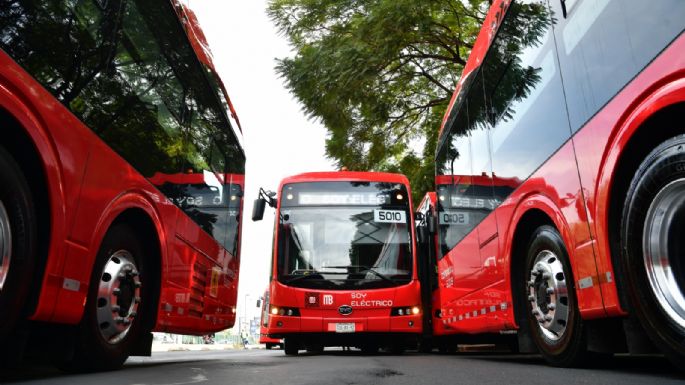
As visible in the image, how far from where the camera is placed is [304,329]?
29.5 feet

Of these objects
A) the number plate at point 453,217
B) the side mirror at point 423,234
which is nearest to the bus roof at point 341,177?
the side mirror at point 423,234

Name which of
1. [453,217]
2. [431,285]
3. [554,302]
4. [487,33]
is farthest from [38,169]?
[431,285]

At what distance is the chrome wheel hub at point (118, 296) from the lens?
4566 millimetres

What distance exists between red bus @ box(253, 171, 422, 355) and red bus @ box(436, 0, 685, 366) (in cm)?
236

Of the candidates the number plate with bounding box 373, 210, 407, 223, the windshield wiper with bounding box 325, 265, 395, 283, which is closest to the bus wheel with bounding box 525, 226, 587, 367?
the windshield wiper with bounding box 325, 265, 395, 283

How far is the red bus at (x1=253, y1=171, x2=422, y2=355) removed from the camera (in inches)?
356

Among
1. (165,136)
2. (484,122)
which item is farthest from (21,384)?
(484,122)

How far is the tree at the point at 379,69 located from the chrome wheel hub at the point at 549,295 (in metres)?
6.44

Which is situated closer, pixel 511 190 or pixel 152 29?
pixel 152 29

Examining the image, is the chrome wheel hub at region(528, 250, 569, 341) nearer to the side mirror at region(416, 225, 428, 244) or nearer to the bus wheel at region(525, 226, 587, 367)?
the bus wheel at region(525, 226, 587, 367)

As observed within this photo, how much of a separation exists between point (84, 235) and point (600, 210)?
10.7 ft

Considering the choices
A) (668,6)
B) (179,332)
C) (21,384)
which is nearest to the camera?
(668,6)

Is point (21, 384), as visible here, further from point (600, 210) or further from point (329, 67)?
point (329, 67)

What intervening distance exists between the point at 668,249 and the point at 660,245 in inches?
2.0
